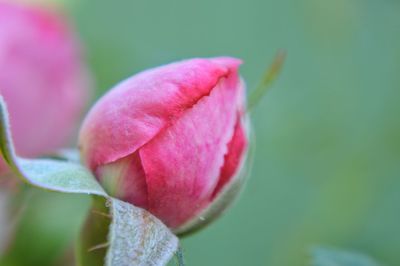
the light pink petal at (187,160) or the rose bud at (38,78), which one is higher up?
the light pink petal at (187,160)

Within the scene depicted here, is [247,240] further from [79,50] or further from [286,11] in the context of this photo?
[286,11]

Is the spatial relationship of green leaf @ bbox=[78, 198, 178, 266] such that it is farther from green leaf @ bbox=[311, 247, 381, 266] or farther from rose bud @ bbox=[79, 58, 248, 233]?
green leaf @ bbox=[311, 247, 381, 266]

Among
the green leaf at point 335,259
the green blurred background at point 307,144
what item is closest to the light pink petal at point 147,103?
the green leaf at point 335,259

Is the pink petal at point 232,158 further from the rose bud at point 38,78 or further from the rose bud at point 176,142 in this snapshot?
the rose bud at point 38,78

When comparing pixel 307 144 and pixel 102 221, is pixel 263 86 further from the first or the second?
pixel 307 144


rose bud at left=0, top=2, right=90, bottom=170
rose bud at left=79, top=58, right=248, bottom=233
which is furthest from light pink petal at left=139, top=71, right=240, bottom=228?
rose bud at left=0, top=2, right=90, bottom=170

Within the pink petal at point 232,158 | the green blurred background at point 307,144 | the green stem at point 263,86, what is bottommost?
the green blurred background at point 307,144

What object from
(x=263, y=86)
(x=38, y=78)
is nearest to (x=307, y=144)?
(x=38, y=78)
